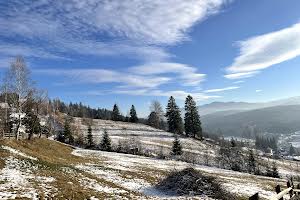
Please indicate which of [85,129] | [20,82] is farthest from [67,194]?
[85,129]

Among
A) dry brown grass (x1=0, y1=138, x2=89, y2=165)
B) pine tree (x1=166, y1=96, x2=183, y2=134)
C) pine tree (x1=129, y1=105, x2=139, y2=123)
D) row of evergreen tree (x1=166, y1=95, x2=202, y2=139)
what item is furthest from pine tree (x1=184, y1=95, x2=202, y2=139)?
dry brown grass (x1=0, y1=138, x2=89, y2=165)

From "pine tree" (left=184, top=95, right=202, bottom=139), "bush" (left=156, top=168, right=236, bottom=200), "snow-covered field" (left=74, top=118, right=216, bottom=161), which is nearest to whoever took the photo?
"bush" (left=156, top=168, right=236, bottom=200)

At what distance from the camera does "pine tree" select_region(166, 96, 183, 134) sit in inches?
5399

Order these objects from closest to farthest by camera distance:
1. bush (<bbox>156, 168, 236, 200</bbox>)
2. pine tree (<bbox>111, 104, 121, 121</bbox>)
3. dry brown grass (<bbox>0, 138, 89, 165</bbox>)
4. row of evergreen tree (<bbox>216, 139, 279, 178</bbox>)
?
bush (<bbox>156, 168, 236, 200</bbox>) < dry brown grass (<bbox>0, 138, 89, 165</bbox>) < row of evergreen tree (<bbox>216, 139, 279, 178</bbox>) < pine tree (<bbox>111, 104, 121, 121</bbox>)

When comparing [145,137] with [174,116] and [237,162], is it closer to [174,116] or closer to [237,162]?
[174,116]

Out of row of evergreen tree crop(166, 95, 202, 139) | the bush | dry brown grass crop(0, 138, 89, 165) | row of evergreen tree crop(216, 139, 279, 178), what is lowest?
row of evergreen tree crop(216, 139, 279, 178)

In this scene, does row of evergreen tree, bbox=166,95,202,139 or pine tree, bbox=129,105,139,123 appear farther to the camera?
pine tree, bbox=129,105,139,123

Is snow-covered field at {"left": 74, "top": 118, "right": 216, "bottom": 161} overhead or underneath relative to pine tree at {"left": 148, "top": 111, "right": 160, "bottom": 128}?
underneath

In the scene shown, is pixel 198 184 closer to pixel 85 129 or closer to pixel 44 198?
pixel 44 198

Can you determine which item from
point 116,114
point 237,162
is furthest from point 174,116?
point 116,114

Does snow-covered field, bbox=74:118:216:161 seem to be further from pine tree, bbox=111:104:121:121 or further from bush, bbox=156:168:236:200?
bush, bbox=156:168:236:200

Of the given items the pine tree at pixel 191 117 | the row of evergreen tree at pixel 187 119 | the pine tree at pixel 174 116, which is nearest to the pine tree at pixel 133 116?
the row of evergreen tree at pixel 187 119

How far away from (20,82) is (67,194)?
3977cm

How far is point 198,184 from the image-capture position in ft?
105
